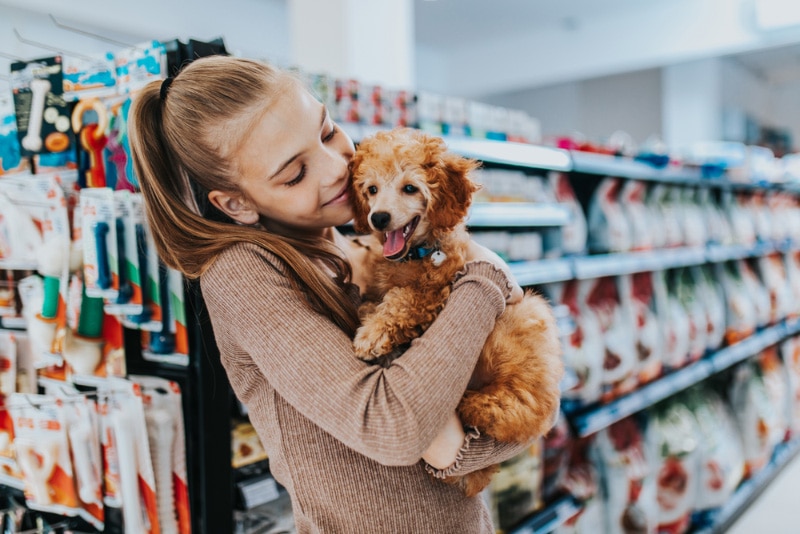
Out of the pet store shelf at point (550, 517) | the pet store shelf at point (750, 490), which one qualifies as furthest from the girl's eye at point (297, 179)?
the pet store shelf at point (750, 490)

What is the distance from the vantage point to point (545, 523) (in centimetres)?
240

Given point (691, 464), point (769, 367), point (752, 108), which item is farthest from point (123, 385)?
point (752, 108)

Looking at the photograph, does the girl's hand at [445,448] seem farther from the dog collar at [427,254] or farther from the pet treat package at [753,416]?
the pet treat package at [753,416]

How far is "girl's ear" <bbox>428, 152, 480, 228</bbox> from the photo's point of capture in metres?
1.22

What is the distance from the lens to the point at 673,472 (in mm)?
3236

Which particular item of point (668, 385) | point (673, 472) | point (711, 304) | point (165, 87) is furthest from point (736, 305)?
point (165, 87)

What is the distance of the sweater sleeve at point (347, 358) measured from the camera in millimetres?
969

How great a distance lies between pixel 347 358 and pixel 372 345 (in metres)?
0.10

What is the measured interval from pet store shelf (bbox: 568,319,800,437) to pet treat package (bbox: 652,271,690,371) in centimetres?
7

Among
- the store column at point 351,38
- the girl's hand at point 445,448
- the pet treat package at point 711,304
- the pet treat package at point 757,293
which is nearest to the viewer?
the girl's hand at point 445,448

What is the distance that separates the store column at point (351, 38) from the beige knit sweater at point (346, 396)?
7.99 feet

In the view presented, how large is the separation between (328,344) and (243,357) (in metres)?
0.20

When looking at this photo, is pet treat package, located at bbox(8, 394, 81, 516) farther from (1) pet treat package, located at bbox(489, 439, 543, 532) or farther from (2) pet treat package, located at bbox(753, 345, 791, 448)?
(2) pet treat package, located at bbox(753, 345, 791, 448)

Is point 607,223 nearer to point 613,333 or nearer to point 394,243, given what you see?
point 613,333
